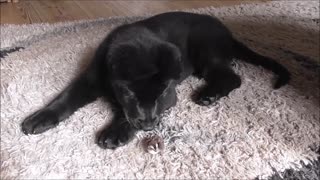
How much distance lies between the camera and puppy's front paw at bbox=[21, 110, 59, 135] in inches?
39.6

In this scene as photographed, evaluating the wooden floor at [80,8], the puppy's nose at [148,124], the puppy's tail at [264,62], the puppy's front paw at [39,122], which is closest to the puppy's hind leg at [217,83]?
the puppy's tail at [264,62]

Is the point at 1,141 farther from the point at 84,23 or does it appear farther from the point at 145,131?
the point at 84,23

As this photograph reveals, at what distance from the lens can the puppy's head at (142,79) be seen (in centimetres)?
92

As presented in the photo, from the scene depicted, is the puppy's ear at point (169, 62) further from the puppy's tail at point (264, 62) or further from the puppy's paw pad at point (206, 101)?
the puppy's tail at point (264, 62)

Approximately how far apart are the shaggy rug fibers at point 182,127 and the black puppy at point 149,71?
0.11 ft

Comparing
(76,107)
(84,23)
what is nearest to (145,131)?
(76,107)

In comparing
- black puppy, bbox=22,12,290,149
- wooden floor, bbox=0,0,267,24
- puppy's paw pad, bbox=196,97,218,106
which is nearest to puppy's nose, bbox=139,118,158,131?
black puppy, bbox=22,12,290,149

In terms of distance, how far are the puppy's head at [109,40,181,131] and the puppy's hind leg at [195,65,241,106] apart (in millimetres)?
204

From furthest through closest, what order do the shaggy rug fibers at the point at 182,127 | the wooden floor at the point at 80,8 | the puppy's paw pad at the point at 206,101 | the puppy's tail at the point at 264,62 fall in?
the wooden floor at the point at 80,8 < the puppy's tail at the point at 264,62 < the puppy's paw pad at the point at 206,101 < the shaggy rug fibers at the point at 182,127

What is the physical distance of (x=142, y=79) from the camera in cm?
92

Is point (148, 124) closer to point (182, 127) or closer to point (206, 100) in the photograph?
point (182, 127)

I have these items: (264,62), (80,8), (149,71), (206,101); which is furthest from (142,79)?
(80,8)

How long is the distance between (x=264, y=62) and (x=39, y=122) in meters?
0.76

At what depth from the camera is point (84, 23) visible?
1.82 meters
